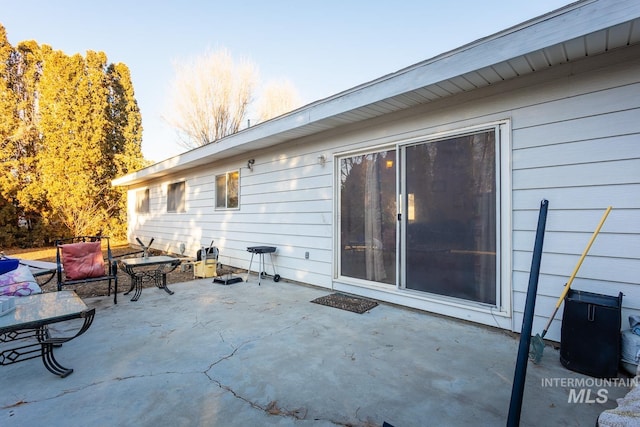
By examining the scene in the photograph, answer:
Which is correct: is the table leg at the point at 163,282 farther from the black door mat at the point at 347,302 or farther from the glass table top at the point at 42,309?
the black door mat at the point at 347,302

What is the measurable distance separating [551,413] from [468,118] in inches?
104

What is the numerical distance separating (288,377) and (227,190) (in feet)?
17.7

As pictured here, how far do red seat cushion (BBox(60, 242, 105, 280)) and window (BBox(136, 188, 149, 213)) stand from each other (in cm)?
734

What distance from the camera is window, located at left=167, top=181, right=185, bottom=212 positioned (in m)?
8.76

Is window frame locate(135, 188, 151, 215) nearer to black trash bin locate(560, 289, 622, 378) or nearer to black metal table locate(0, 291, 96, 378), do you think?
black metal table locate(0, 291, 96, 378)

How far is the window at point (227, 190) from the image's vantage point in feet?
22.0

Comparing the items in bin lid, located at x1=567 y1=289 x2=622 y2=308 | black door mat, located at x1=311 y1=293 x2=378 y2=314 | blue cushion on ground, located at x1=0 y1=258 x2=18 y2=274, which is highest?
blue cushion on ground, located at x1=0 y1=258 x2=18 y2=274

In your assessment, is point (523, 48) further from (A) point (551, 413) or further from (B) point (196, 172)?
(B) point (196, 172)

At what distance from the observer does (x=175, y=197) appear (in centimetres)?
913

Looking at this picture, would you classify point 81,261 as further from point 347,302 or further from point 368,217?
point 368,217

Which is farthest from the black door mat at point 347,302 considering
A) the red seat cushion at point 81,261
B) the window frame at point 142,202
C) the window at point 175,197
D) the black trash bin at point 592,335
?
the window frame at point 142,202

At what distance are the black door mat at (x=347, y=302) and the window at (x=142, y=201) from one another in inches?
366

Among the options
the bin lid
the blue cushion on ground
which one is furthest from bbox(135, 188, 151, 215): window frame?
the bin lid

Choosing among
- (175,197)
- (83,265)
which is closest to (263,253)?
(83,265)
